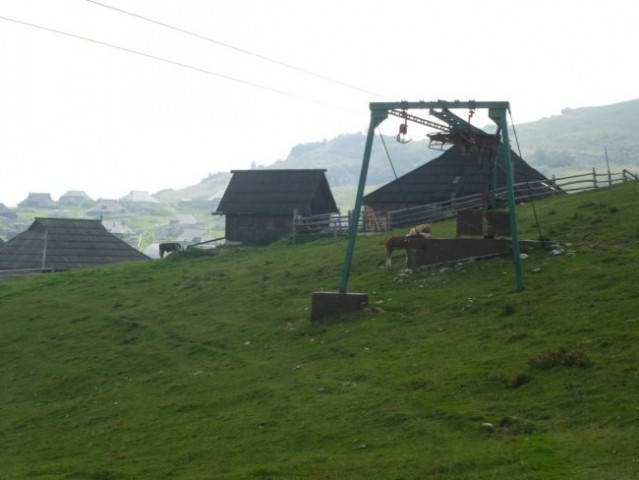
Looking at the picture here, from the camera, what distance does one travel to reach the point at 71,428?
88.6 feet

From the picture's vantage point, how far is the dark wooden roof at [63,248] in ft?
224

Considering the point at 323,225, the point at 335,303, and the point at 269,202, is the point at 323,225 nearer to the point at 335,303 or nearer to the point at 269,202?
the point at 269,202

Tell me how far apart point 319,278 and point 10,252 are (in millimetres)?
36872

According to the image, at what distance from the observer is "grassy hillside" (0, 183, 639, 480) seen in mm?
18859

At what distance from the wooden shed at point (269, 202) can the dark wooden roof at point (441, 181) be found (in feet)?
19.7

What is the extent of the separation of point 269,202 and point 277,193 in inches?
52.2

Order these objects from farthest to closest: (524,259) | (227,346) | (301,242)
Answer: (301,242), (524,259), (227,346)

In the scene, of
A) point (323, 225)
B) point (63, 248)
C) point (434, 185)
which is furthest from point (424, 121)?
point (63, 248)

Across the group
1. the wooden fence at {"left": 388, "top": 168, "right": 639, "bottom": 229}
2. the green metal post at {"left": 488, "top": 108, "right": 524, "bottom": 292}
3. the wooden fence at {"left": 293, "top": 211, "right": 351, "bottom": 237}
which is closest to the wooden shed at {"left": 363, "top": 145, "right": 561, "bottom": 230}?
the wooden fence at {"left": 388, "top": 168, "right": 639, "bottom": 229}

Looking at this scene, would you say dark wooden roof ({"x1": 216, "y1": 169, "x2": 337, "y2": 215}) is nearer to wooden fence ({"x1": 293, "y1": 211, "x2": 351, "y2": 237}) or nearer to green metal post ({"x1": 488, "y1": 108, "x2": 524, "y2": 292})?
wooden fence ({"x1": 293, "y1": 211, "x2": 351, "y2": 237})

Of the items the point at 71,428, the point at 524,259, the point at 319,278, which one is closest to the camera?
the point at 71,428

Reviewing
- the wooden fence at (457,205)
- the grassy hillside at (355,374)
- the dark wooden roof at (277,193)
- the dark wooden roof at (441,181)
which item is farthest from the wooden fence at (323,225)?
the grassy hillside at (355,374)

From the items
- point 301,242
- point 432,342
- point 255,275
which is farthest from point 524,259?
point 301,242

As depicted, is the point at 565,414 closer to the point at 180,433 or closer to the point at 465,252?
the point at 180,433
